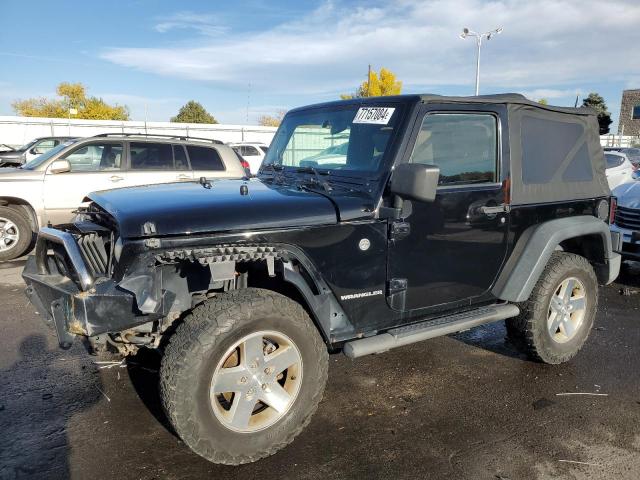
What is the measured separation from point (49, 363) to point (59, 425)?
1096 millimetres

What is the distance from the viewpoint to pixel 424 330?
3.27 m

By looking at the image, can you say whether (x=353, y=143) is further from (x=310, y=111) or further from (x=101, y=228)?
(x=101, y=228)

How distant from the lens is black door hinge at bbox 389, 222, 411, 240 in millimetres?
3096

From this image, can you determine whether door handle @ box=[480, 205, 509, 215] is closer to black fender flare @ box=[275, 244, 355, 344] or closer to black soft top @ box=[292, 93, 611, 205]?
black soft top @ box=[292, 93, 611, 205]

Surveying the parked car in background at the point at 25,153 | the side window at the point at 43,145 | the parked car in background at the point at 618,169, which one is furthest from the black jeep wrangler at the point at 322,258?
the side window at the point at 43,145

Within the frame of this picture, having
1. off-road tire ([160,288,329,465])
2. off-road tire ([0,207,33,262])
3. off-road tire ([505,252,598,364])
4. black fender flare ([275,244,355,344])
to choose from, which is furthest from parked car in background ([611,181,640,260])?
off-road tire ([0,207,33,262])

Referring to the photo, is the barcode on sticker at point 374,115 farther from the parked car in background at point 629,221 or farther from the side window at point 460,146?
the parked car in background at point 629,221

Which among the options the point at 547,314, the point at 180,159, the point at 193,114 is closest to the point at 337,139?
the point at 547,314

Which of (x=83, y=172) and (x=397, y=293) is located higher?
(x=83, y=172)

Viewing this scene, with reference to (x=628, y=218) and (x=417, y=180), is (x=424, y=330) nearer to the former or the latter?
(x=417, y=180)

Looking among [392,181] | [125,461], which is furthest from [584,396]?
[125,461]


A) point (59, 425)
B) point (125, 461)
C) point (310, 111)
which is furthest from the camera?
point (310, 111)

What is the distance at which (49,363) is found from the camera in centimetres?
412

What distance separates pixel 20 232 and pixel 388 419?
691cm
